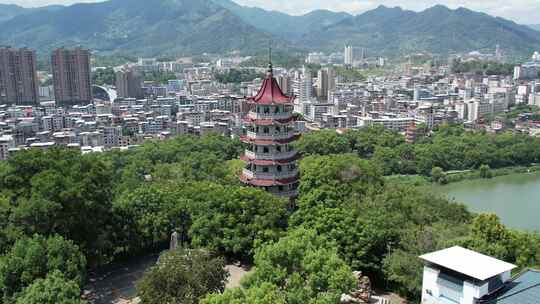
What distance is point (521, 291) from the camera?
9852 millimetres

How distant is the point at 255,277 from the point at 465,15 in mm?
211831

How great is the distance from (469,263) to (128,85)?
71.9 metres

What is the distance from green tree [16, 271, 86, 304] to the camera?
10273 mm

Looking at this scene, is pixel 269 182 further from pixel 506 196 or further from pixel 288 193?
pixel 506 196

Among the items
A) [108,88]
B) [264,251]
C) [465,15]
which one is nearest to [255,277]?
[264,251]

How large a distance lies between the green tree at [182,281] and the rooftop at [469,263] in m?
4.69

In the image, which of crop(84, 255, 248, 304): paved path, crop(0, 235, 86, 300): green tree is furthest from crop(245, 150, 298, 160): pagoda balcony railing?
crop(0, 235, 86, 300): green tree

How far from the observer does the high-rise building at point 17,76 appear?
211 feet

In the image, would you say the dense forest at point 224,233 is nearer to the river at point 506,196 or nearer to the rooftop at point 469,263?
the rooftop at point 469,263

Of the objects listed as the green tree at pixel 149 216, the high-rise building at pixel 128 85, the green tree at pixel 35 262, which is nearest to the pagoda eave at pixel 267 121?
the green tree at pixel 149 216

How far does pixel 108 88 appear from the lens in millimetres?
89438

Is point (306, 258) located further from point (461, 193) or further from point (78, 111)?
point (78, 111)

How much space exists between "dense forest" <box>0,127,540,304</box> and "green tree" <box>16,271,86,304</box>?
0.03 meters

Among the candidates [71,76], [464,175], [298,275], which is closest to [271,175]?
[298,275]
